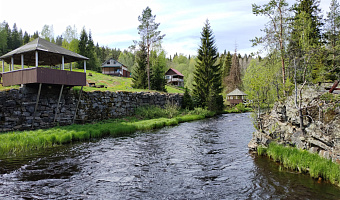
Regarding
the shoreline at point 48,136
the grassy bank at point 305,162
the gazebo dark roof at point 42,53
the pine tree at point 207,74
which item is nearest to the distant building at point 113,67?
the pine tree at point 207,74

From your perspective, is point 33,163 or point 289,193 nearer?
point 289,193

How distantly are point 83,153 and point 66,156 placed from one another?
33.3 inches

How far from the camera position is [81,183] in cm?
718

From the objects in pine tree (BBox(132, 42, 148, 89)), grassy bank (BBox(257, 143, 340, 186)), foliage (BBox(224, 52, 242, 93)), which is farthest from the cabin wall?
foliage (BBox(224, 52, 242, 93))

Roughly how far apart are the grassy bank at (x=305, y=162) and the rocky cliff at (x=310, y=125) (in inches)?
13.7

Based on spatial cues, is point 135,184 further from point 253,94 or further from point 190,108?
point 190,108

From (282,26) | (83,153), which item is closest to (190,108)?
(282,26)

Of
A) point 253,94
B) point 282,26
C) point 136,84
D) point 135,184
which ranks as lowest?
point 135,184

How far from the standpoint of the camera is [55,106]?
1736cm

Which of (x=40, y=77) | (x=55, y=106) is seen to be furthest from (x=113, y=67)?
(x=40, y=77)

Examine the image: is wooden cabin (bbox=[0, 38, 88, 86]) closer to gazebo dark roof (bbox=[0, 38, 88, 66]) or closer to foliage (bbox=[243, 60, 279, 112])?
gazebo dark roof (bbox=[0, 38, 88, 66])

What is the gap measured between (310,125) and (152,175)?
6.97 m

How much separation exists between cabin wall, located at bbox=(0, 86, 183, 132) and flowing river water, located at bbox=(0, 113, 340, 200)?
17.8 ft

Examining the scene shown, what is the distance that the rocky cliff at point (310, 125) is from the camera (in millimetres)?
7688
